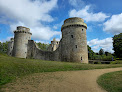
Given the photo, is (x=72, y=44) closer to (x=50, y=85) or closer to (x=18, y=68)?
(x=18, y=68)

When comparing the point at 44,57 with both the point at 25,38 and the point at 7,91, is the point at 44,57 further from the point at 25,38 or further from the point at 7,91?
the point at 7,91

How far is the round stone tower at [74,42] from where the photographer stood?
66.1 feet

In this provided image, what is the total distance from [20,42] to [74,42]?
18.1 metres

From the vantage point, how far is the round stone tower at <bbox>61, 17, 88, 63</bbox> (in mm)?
20141

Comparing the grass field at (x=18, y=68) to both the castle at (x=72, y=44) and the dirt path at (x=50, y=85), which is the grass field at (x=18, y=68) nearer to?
the dirt path at (x=50, y=85)

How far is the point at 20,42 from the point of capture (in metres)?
28.2

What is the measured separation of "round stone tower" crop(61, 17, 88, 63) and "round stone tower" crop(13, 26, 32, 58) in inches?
547

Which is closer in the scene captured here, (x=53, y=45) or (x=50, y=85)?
(x=50, y=85)

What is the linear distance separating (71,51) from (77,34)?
4.35 m

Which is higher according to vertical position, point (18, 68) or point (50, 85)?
point (18, 68)

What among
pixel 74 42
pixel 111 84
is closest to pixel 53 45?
pixel 74 42

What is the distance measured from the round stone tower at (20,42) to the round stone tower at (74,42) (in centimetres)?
1389

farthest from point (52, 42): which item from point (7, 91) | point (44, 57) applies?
point (7, 91)

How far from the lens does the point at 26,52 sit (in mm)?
28641
